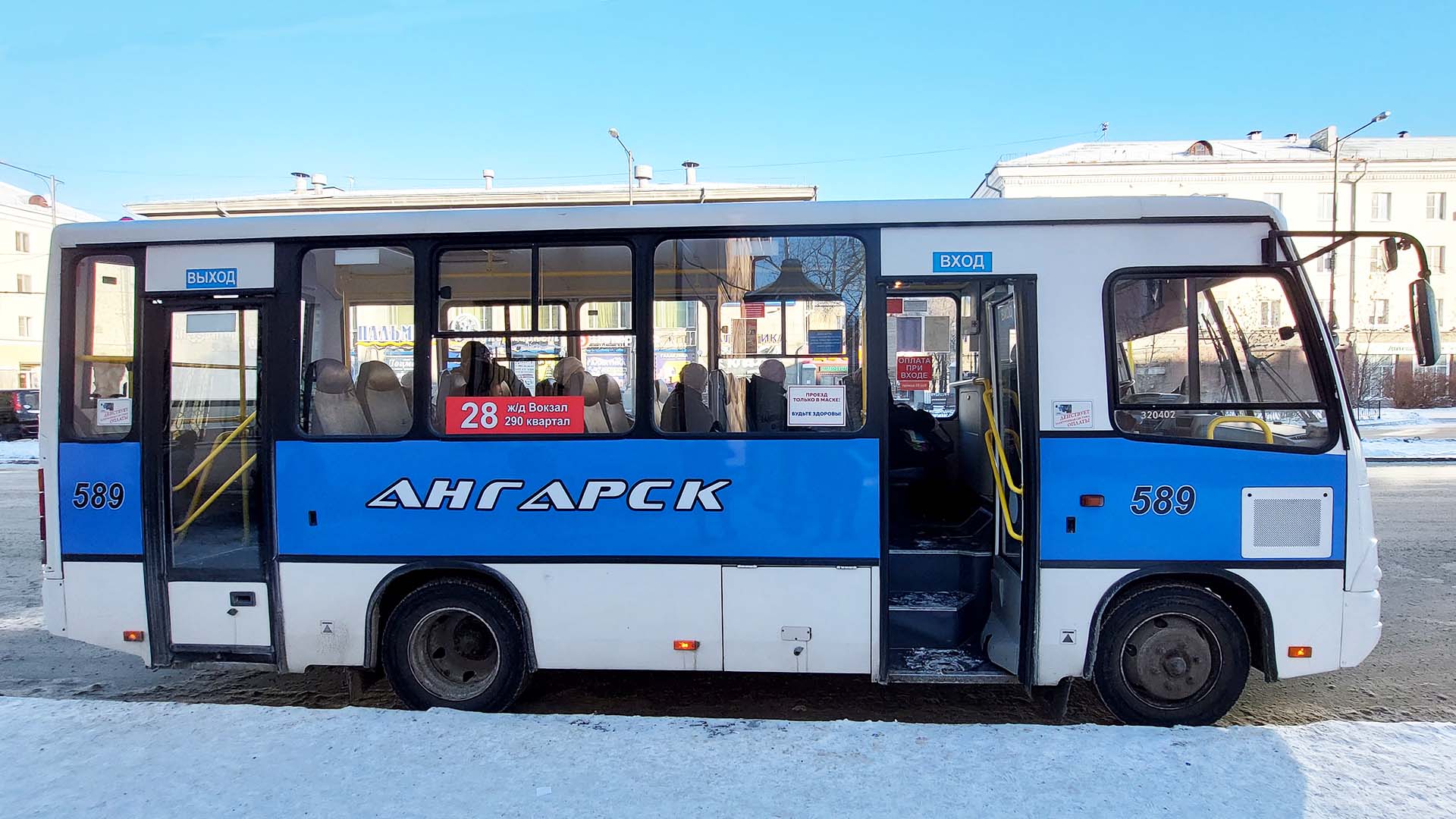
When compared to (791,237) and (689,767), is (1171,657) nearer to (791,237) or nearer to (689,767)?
(689,767)

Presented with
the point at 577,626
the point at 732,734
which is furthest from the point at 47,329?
the point at 732,734

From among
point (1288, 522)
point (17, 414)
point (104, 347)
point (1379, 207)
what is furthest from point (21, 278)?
point (1379, 207)

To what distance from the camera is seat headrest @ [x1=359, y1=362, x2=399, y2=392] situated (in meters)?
4.78

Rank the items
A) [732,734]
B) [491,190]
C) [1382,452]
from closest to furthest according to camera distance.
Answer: [732,734], [1382,452], [491,190]

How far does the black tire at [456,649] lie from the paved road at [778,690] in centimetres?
41

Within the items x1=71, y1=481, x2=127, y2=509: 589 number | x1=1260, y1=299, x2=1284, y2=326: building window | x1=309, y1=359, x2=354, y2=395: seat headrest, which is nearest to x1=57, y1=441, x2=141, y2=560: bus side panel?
x1=71, y1=481, x2=127, y2=509: 589 number

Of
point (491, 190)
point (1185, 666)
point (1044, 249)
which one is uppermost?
point (491, 190)

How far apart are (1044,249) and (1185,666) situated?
92.2 inches

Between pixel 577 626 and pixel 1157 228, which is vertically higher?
pixel 1157 228

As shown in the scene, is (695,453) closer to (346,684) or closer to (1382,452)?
(346,684)

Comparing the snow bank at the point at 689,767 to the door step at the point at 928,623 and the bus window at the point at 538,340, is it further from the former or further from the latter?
the bus window at the point at 538,340

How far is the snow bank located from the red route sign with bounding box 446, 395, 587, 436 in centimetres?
147

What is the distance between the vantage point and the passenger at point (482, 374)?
4613mm

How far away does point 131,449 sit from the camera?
4.74 metres
